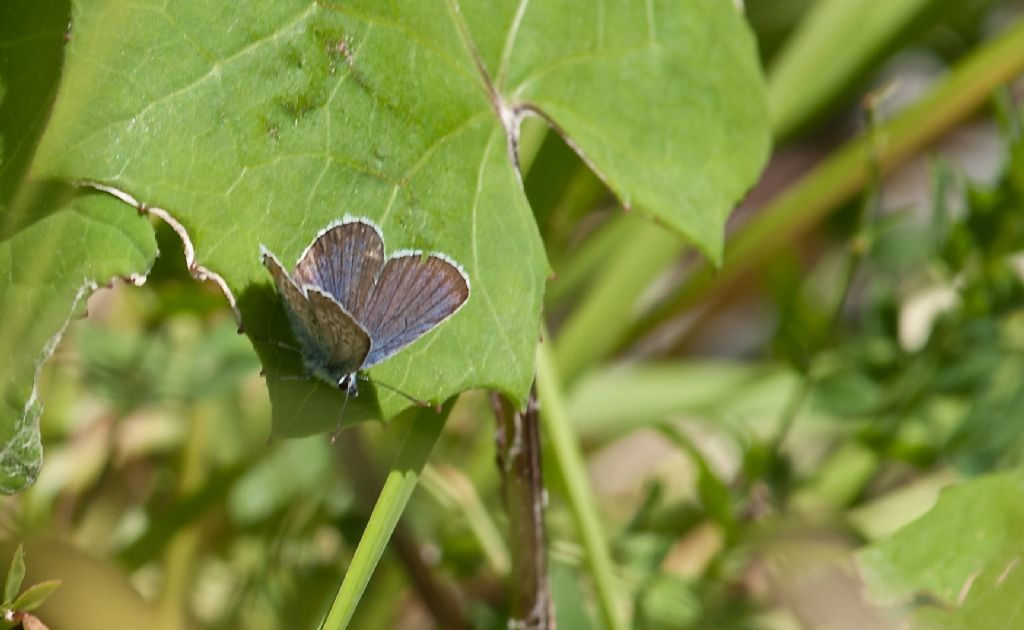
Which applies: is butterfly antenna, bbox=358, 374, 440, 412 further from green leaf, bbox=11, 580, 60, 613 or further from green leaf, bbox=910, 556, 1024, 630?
green leaf, bbox=910, 556, 1024, 630

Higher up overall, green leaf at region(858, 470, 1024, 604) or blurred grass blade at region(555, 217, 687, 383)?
green leaf at region(858, 470, 1024, 604)

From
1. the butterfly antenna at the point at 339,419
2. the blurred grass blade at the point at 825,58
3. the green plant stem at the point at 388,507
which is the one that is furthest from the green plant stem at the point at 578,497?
the blurred grass blade at the point at 825,58

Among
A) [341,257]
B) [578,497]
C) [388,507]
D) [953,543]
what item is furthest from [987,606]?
[341,257]

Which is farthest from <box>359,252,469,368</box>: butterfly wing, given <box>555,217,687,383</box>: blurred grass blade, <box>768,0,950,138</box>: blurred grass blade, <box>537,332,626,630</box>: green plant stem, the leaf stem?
<box>768,0,950,138</box>: blurred grass blade

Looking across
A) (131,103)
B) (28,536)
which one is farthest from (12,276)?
(28,536)

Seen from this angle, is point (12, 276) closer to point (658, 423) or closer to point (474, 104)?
A: point (474, 104)

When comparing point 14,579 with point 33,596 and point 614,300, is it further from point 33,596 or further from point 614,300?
point 614,300
